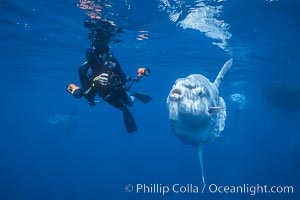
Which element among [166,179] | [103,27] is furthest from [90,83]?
[166,179]

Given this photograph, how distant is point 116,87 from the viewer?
718cm

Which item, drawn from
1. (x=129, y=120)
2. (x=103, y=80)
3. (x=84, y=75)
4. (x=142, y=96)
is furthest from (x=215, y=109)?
(x=84, y=75)

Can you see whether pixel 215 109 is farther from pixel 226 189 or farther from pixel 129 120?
pixel 226 189

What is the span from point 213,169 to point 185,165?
6568 millimetres

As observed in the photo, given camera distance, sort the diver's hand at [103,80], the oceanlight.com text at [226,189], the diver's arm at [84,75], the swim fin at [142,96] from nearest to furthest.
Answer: the diver's hand at [103,80]
the diver's arm at [84,75]
the swim fin at [142,96]
the oceanlight.com text at [226,189]

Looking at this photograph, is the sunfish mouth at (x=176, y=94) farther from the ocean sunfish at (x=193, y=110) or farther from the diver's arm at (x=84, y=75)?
the diver's arm at (x=84, y=75)

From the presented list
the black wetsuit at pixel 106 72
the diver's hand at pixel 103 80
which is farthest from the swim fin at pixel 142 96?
the diver's hand at pixel 103 80

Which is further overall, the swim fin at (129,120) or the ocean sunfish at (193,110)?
the swim fin at (129,120)

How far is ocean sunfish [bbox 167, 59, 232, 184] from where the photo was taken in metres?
7.20

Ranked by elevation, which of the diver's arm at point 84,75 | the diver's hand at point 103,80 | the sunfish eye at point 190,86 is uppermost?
the sunfish eye at point 190,86

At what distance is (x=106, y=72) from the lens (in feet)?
24.1

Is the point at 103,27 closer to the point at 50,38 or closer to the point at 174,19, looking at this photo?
the point at 174,19

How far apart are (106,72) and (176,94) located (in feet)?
6.19

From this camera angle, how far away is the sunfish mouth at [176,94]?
709 cm
